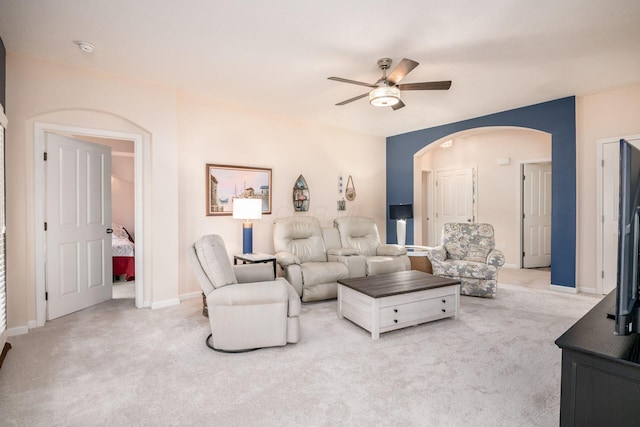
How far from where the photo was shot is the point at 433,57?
125 inches

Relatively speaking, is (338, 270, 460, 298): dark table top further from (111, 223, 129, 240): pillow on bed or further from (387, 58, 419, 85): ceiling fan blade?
(111, 223, 129, 240): pillow on bed

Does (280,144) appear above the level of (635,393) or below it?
above

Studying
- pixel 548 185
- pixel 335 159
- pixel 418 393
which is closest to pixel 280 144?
pixel 335 159

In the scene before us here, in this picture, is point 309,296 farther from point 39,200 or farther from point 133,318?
Answer: point 39,200

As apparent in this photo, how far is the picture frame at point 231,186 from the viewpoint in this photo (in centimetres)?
443

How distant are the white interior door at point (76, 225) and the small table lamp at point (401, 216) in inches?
170

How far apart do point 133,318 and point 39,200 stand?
1481 mm

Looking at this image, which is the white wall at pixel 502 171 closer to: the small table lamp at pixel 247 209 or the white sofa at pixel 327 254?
the white sofa at pixel 327 254

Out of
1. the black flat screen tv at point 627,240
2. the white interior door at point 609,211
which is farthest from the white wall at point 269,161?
the black flat screen tv at point 627,240

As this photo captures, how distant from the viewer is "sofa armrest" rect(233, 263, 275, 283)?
3.35 meters

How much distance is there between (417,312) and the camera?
3.16 meters

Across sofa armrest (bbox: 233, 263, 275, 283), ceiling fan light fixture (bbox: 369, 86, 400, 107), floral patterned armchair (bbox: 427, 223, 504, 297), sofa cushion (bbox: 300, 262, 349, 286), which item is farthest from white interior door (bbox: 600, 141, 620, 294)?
sofa armrest (bbox: 233, 263, 275, 283)

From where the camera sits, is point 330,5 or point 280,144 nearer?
point 330,5

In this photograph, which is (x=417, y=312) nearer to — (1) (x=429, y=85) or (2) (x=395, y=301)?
(2) (x=395, y=301)
